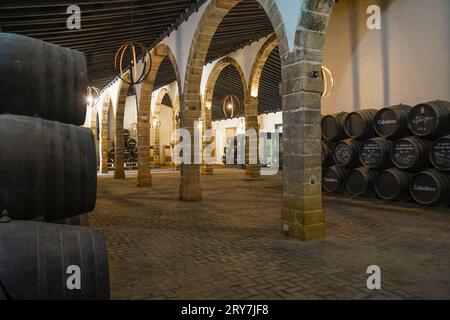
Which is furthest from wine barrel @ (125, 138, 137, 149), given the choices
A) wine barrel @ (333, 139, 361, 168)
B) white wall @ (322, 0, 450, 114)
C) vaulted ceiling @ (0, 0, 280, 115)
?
wine barrel @ (333, 139, 361, 168)

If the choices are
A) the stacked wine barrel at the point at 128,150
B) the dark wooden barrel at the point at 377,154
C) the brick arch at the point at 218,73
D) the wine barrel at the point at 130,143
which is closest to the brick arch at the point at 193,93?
the dark wooden barrel at the point at 377,154

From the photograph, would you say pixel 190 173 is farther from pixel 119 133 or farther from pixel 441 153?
pixel 119 133

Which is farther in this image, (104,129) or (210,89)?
(104,129)

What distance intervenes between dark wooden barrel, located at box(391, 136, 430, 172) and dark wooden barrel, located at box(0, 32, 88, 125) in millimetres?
5775

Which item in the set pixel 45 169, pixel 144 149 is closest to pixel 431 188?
pixel 45 169

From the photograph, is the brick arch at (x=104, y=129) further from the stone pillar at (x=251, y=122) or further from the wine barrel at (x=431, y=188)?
the wine barrel at (x=431, y=188)

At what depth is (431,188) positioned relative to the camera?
20.1ft

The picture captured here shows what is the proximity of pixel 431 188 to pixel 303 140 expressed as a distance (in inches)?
128

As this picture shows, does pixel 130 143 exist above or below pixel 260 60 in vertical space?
below

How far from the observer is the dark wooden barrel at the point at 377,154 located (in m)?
6.96

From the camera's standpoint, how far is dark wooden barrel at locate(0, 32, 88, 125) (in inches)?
98.0

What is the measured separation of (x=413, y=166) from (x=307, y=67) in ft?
11.2

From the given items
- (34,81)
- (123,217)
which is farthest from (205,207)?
(34,81)

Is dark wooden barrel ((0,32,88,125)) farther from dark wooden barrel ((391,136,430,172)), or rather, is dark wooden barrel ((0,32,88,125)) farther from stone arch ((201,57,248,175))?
stone arch ((201,57,248,175))
